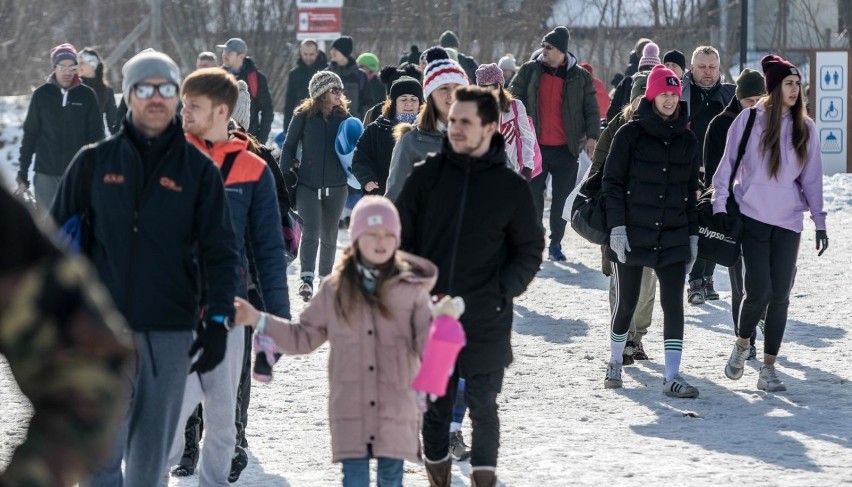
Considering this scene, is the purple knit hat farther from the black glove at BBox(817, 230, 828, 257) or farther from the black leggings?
the black glove at BBox(817, 230, 828, 257)

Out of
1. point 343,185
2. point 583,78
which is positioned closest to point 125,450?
point 343,185

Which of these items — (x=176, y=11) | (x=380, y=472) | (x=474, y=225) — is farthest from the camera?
(x=176, y=11)

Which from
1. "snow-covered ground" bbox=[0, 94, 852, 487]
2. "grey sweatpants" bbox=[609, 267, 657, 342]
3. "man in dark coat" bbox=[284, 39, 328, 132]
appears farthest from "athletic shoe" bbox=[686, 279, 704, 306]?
"man in dark coat" bbox=[284, 39, 328, 132]

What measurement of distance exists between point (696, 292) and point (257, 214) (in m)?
6.52

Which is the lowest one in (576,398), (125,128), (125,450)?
(576,398)

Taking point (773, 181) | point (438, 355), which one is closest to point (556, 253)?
point (773, 181)

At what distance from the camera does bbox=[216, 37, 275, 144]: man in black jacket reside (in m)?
17.0

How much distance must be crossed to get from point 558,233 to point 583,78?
1.48 m

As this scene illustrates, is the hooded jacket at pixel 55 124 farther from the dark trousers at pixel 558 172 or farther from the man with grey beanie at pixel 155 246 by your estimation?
the man with grey beanie at pixel 155 246

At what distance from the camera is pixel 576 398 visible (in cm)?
798

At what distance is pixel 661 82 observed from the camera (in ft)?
25.3

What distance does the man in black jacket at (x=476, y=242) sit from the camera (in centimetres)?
548

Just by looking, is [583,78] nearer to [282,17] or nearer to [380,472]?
[380,472]

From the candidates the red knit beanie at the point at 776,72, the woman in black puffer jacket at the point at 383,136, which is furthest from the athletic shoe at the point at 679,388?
the woman in black puffer jacket at the point at 383,136
